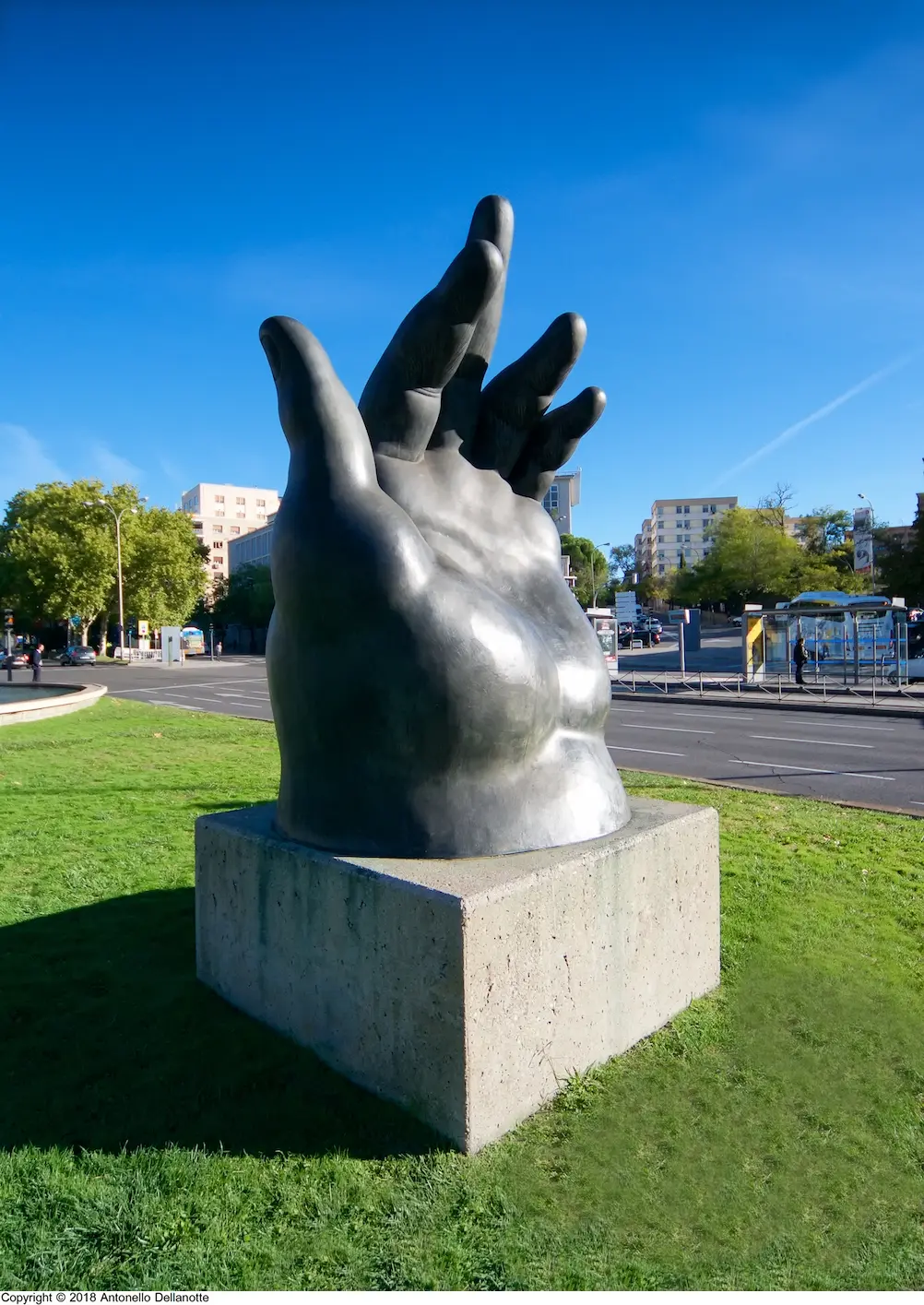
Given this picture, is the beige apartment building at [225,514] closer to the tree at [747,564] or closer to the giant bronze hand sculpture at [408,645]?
the tree at [747,564]

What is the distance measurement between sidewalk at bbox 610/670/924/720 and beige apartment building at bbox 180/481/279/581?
90368 mm

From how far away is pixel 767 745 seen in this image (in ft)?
45.4

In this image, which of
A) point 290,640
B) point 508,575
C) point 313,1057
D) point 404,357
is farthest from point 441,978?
point 404,357

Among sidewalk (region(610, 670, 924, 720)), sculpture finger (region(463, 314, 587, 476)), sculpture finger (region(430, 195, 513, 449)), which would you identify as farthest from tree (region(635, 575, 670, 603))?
sculpture finger (region(430, 195, 513, 449))

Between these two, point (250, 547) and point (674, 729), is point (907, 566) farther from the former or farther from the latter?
point (250, 547)

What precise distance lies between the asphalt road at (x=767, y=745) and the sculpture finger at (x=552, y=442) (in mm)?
6299

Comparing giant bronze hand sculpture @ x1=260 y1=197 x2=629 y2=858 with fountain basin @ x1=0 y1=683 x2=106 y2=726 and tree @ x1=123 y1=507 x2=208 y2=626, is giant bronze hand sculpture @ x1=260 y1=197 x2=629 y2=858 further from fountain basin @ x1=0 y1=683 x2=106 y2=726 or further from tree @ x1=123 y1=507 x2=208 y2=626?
tree @ x1=123 y1=507 x2=208 y2=626

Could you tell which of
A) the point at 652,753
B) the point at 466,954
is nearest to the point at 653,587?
the point at 652,753

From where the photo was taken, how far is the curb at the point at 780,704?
18266mm

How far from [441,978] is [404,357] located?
100 inches

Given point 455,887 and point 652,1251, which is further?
point 455,887

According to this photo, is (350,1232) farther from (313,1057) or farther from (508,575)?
(508,575)

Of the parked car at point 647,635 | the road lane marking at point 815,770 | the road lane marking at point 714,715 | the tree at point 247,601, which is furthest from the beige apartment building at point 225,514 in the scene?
the road lane marking at point 815,770

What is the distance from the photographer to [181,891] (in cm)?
572
